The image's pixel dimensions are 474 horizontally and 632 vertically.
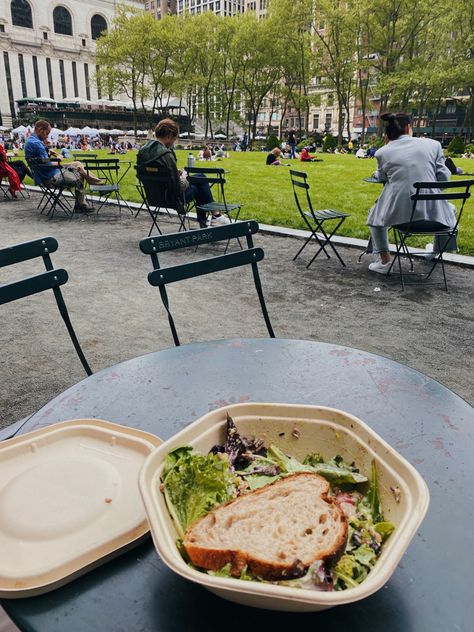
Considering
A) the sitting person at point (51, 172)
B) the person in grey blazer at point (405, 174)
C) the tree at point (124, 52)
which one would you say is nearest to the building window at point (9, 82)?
the tree at point (124, 52)

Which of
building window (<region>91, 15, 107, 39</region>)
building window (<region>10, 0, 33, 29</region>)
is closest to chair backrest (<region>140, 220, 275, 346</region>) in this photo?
building window (<region>10, 0, 33, 29</region>)

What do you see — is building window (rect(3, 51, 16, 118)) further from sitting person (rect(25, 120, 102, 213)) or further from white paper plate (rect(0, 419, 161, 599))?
white paper plate (rect(0, 419, 161, 599))

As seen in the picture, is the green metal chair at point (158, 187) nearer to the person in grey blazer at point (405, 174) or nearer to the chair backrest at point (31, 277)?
the person in grey blazer at point (405, 174)

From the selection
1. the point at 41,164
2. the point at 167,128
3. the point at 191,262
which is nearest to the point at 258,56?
the point at 41,164

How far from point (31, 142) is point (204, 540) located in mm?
11517

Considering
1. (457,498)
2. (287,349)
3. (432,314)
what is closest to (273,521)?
(457,498)

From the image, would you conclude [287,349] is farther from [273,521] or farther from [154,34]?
[154,34]

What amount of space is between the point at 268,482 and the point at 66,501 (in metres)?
0.43

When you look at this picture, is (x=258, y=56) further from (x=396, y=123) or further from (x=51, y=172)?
(x=396, y=123)

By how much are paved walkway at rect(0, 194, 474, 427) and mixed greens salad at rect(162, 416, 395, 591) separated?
8.43ft

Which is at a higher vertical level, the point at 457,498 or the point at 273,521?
the point at 273,521

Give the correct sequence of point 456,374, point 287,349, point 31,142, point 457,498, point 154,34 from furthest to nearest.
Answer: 1. point 154,34
2. point 31,142
3. point 456,374
4. point 287,349
5. point 457,498

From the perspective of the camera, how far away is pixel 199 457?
3.39ft

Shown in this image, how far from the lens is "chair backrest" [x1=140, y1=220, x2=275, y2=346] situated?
255 centimetres
